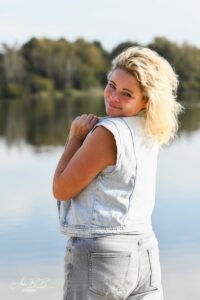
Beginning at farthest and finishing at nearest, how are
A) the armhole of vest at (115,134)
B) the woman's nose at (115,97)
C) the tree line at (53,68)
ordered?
1. the tree line at (53,68)
2. the woman's nose at (115,97)
3. the armhole of vest at (115,134)

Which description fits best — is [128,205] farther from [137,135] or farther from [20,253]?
[20,253]

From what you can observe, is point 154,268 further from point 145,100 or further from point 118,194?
point 145,100

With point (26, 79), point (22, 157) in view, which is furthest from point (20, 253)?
point (26, 79)

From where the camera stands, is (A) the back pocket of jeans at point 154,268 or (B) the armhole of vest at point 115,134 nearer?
(B) the armhole of vest at point 115,134

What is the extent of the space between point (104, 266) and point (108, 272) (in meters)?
0.02

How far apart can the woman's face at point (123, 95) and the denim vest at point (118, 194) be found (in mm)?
43

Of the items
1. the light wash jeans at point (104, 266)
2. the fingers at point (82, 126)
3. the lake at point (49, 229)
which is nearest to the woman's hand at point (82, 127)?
the fingers at point (82, 126)

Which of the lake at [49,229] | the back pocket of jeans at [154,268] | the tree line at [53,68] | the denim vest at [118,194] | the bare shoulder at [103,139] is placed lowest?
the tree line at [53,68]

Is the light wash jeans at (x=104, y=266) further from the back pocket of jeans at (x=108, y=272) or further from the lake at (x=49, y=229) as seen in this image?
the lake at (x=49, y=229)

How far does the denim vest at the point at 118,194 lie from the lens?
5.23 ft

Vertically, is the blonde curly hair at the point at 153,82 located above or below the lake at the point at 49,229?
above

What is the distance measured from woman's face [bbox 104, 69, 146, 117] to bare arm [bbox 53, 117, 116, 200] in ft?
0.40

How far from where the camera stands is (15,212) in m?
4.77

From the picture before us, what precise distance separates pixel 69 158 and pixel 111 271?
0.29 metres
